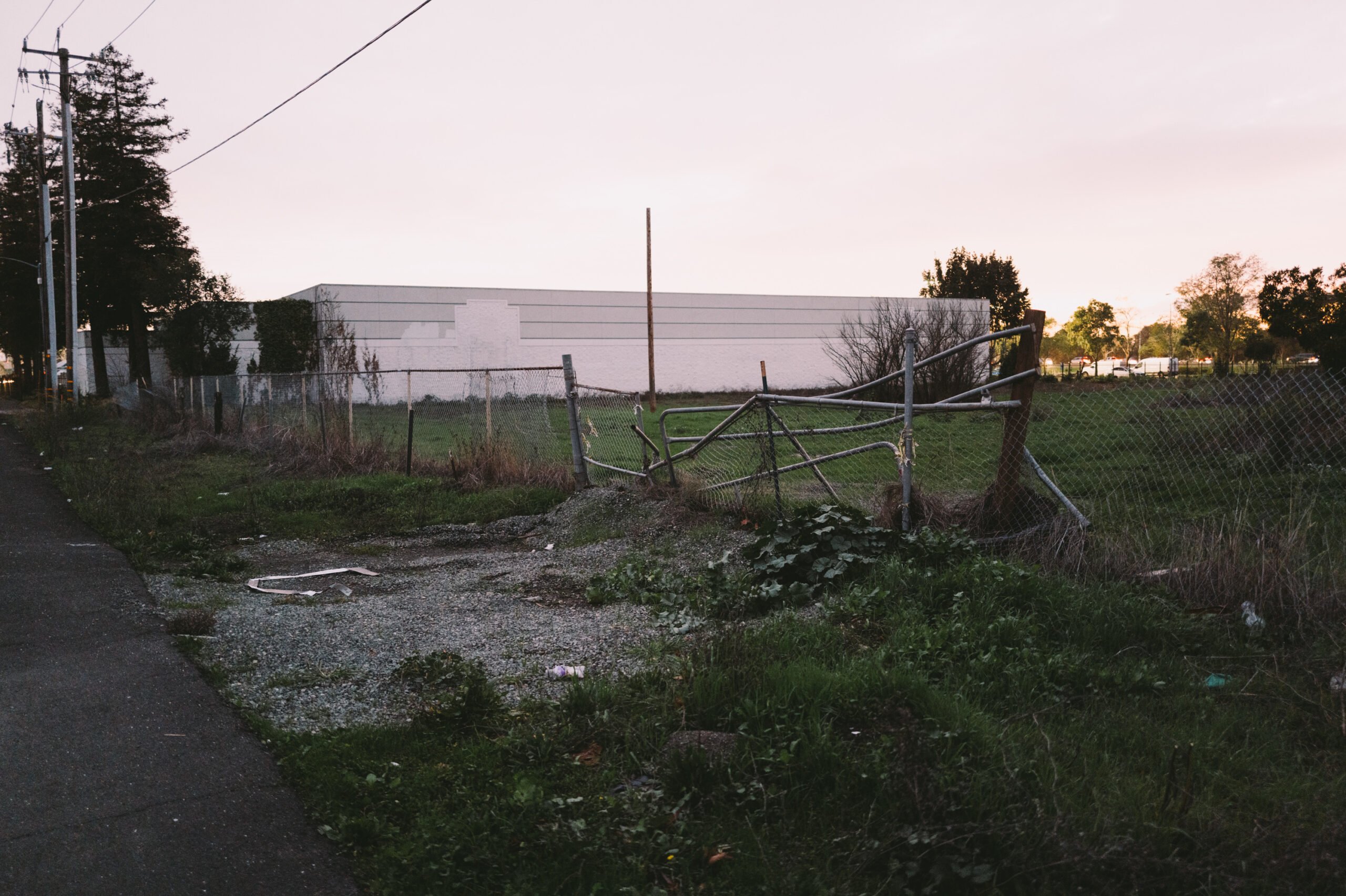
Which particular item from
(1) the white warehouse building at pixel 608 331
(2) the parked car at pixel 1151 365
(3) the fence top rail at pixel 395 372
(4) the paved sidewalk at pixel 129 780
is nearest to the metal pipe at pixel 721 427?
(3) the fence top rail at pixel 395 372

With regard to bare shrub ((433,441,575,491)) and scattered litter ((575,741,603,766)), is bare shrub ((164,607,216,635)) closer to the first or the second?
scattered litter ((575,741,603,766))

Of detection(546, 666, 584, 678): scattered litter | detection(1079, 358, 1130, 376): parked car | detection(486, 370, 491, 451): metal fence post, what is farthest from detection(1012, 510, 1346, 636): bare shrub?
detection(1079, 358, 1130, 376): parked car

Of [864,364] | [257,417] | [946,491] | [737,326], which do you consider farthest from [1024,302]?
[946,491]

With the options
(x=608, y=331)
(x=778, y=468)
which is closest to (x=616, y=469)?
(x=778, y=468)

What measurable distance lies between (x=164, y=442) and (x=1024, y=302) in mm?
61057

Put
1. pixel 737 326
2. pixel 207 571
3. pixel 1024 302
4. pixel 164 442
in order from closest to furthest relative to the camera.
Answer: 1. pixel 207 571
2. pixel 164 442
3. pixel 737 326
4. pixel 1024 302

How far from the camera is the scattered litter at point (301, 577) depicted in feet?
25.0

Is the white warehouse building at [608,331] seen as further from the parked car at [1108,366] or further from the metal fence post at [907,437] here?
the parked car at [1108,366]

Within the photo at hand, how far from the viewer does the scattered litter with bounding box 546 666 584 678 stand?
5.08 metres

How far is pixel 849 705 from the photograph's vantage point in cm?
423

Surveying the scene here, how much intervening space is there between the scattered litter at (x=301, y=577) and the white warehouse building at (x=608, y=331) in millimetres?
32451

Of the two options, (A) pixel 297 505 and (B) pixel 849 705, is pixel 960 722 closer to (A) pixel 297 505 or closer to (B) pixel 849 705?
(B) pixel 849 705

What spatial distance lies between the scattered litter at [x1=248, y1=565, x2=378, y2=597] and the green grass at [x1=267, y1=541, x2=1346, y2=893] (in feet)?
11.5

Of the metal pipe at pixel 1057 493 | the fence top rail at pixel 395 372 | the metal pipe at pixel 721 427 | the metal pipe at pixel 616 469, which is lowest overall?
the metal pipe at pixel 616 469
